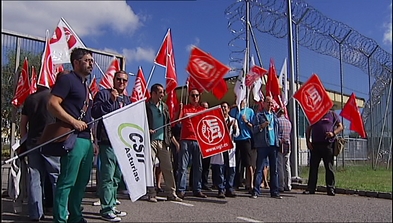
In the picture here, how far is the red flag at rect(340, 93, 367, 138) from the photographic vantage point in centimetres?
229

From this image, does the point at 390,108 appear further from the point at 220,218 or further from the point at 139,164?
the point at 220,218

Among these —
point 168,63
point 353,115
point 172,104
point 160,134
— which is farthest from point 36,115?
point 172,104

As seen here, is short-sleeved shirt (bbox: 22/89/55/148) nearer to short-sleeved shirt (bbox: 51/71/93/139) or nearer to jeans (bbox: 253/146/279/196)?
short-sleeved shirt (bbox: 51/71/93/139)

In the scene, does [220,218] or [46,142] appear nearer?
[46,142]

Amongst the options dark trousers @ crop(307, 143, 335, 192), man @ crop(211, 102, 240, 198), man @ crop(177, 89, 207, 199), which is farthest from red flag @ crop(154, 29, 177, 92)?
dark trousers @ crop(307, 143, 335, 192)

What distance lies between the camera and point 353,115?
8.61ft

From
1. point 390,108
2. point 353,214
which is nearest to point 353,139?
point 390,108

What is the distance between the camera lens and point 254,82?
17.2 ft

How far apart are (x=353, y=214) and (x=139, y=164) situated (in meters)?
2.29

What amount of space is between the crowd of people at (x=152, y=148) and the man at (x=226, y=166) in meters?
0.01

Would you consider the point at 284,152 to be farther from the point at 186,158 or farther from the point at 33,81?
the point at 33,81

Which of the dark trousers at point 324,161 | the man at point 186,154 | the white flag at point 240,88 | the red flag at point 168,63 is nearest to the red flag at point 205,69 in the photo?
the red flag at point 168,63

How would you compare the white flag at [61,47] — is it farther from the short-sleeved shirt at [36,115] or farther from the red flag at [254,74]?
the red flag at [254,74]

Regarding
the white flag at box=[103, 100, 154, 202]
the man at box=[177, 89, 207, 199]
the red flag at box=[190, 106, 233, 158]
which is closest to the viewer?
the white flag at box=[103, 100, 154, 202]
